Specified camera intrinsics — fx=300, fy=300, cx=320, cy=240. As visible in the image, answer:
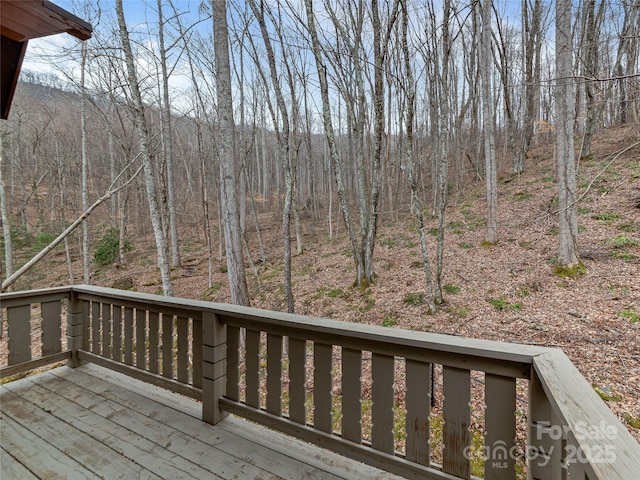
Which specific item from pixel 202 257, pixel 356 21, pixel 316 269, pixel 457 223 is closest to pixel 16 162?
pixel 202 257

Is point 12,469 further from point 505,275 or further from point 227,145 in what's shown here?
point 505,275

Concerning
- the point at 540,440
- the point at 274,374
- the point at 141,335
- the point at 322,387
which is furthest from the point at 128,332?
the point at 540,440

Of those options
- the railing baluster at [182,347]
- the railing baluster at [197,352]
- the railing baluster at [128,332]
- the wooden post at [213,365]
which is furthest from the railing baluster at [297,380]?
the railing baluster at [128,332]

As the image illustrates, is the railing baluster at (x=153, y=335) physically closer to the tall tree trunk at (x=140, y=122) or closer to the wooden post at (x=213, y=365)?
the wooden post at (x=213, y=365)

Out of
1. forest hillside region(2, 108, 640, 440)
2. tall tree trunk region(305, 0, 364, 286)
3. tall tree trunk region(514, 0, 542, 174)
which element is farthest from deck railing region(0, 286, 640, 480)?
tall tree trunk region(514, 0, 542, 174)

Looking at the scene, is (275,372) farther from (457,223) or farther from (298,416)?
(457,223)

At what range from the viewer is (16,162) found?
46.4 ft

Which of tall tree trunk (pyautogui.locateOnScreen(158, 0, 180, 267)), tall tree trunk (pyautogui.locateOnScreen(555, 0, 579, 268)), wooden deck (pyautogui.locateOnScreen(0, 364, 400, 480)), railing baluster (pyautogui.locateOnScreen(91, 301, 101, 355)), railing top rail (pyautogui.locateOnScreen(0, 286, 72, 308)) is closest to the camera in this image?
A: wooden deck (pyautogui.locateOnScreen(0, 364, 400, 480))

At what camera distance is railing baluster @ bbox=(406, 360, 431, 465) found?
1440 millimetres

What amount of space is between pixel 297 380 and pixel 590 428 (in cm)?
140

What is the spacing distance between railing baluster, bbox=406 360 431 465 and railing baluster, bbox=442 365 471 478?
9cm

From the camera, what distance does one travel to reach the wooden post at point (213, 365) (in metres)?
2.07

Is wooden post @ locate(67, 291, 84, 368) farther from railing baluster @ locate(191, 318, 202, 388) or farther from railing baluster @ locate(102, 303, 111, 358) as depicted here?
railing baluster @ locate(191, 318, 202, 388)

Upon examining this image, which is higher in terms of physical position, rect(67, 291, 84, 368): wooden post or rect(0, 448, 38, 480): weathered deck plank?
rect(67, 291, 84, 368): wooden post
